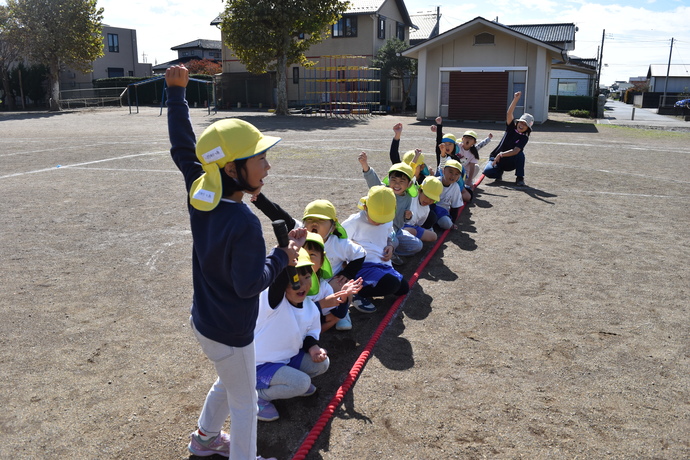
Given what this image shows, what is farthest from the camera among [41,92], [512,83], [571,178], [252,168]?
[41,92]

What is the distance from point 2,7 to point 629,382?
46625mm

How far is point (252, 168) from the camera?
8.29ft

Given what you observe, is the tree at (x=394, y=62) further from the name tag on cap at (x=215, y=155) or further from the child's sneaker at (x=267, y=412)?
the name tag on cap at (x=215, y=155)

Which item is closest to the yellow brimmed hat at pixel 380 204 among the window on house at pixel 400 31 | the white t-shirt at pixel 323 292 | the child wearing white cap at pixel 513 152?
the white t-shirt at pixel 323 292

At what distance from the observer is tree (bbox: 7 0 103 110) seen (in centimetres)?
3444

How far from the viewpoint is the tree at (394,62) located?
114 feet

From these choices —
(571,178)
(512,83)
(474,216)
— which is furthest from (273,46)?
(474,216)

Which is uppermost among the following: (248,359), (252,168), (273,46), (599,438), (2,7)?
(2,7)

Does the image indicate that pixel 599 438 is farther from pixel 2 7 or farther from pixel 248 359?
pixel 2 7

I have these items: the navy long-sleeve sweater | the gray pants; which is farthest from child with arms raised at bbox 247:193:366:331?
the navy long-sleeve sweater

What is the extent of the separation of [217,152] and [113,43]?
60.2 meters

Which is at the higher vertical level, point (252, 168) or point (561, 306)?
point (252, 168)

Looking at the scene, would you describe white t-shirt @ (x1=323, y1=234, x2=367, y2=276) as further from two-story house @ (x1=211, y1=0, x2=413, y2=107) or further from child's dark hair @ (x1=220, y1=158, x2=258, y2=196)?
two-story house @ (x1=211, y1=0, x2=413, y2=107)

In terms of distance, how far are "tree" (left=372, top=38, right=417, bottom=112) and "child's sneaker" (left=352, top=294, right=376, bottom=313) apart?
31.1m
